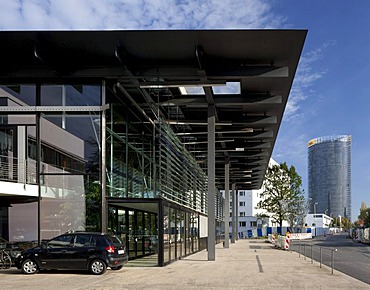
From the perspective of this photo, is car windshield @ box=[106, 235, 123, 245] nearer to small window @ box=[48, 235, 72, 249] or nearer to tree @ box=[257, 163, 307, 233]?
small window @ box=[48, 235, 72, 249]

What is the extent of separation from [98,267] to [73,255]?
34.1 inches

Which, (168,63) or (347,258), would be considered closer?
(168,63)

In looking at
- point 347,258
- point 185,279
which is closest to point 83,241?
point 185,279

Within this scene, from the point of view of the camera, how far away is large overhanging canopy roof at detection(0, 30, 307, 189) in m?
16.7

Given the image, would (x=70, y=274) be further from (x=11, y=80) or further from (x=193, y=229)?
(x=193, y=229)

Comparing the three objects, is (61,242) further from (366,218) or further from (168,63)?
(366,218)

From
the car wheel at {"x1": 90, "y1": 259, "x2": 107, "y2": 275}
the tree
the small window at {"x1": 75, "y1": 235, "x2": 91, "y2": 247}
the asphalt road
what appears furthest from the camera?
the tree

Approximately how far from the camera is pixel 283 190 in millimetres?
69500

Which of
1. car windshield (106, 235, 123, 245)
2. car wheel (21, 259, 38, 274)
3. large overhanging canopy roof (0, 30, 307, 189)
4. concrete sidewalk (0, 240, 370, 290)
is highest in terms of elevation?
large overhanging canopy roof (0, 30, 307, 189)

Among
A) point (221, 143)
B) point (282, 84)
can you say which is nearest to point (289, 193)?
point (221, 143)

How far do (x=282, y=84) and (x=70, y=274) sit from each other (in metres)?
10.8

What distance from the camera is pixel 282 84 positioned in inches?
822

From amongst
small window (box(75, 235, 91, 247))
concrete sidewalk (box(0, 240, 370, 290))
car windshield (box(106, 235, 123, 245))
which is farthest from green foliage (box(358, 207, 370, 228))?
small window (box(75, 235, 91, 247))

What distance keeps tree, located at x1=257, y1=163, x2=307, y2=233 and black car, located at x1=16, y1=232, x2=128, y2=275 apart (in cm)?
5449
